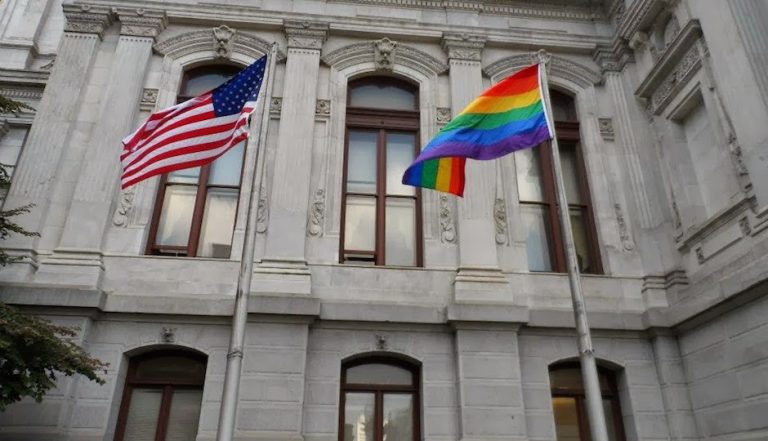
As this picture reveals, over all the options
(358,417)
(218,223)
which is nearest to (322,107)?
(218,223)

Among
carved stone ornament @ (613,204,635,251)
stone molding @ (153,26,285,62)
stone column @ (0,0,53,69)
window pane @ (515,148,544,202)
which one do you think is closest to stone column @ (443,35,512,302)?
window pane @ (515,148,544,202)

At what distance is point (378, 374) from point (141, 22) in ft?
31.8

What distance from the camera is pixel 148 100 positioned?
501 inches

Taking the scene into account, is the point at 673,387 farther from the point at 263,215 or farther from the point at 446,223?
the point at 263,215

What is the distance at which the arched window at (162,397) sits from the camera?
10.0 metres

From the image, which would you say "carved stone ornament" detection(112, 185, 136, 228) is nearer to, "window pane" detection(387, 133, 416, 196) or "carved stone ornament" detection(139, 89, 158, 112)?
"carved stone ornament" detection(139, 89, 158, 112)

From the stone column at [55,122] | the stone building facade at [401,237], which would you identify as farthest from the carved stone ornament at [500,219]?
the stone column at [55,122]

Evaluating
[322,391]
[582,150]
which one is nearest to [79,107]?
[322,391]

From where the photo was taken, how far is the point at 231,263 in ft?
36.7

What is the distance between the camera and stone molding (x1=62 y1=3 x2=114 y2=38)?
1316cm

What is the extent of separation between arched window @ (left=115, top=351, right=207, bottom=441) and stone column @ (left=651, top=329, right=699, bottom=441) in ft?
28.4

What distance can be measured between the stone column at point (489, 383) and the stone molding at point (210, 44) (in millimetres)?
7888

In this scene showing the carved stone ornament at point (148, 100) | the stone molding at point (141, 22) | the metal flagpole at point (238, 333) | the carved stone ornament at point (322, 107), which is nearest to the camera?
the metal flagpole at point (238, 333)

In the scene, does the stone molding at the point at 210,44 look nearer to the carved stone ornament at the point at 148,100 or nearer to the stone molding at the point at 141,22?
the stone molding at the point at 141,22
